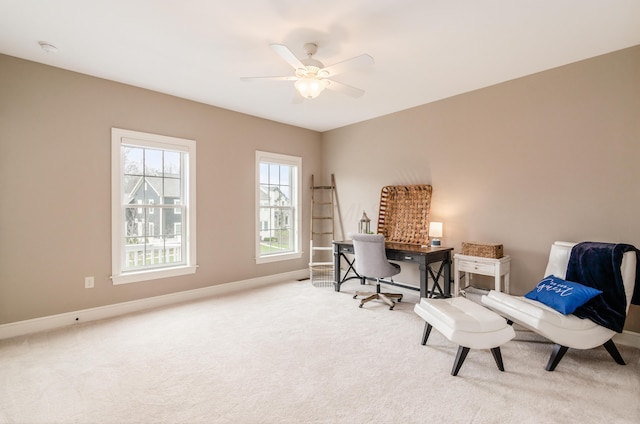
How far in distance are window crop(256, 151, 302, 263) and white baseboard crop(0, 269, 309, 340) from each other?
0.49 metres

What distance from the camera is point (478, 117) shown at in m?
3.96

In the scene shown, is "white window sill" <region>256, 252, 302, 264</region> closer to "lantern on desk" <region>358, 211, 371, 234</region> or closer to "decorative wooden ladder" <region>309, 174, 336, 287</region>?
"decorative wooden ladder" <region>309, 174, 336, 287</region>

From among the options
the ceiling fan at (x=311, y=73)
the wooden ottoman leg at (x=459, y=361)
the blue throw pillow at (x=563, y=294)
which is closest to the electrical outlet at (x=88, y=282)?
the ceiling fan at (x=311, y=73)

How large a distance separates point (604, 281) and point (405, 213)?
2.47 meters

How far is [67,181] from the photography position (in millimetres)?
3398

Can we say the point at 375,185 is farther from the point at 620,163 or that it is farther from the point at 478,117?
the point at 620,163

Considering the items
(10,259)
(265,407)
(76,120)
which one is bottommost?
(265,407)

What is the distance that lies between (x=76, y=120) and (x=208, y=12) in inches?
86.0

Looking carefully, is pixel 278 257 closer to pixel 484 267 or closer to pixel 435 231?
pixel 435 231

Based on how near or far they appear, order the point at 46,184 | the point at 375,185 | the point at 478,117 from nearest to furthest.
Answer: the point at 46,184 < the point at 478,117 < the point at 375,185

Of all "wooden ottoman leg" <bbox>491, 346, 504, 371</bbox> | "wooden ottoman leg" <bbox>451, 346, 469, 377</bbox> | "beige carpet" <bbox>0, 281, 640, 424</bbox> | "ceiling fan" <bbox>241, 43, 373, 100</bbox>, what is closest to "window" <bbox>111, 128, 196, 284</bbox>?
"beige carpet" <bbox>0, 281, 640, 424</bbox>

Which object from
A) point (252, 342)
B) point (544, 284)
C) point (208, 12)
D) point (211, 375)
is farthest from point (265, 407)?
point (208, 12)

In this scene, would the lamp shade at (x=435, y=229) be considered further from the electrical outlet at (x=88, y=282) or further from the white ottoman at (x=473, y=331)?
the electrical outlet at (x=88, y=282)

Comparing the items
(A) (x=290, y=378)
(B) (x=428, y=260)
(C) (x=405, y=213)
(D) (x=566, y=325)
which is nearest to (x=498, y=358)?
(D) (x=566, y=325)
